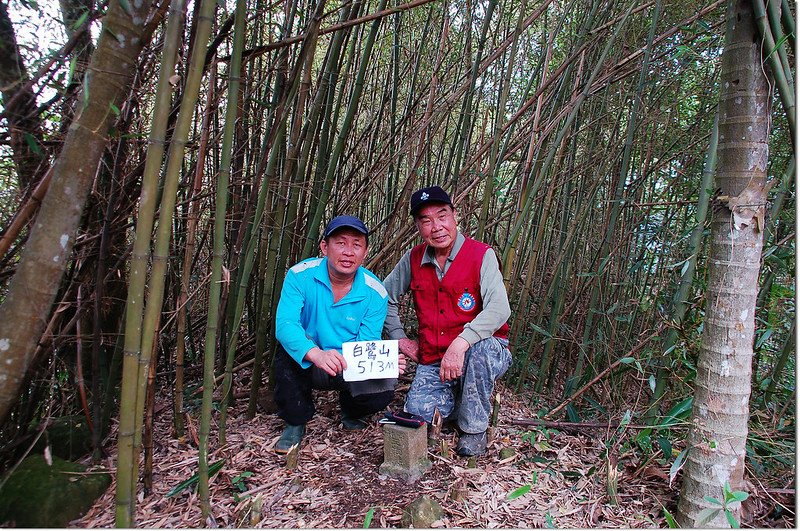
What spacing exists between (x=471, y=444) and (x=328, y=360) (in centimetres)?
71

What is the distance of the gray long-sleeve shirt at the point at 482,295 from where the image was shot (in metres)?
2.12

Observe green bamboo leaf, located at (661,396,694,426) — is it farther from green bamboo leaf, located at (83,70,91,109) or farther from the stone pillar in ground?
green bamboo leaf, located at (83,70,91,109)

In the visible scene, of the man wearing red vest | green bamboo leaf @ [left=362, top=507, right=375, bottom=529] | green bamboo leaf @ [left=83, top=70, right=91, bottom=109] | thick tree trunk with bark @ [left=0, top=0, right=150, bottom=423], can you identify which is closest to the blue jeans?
the man wearing red vest

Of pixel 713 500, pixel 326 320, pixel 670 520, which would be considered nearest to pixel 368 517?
pixel 326 320

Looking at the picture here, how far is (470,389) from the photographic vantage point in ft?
7.04

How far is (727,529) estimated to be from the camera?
154 centimetres

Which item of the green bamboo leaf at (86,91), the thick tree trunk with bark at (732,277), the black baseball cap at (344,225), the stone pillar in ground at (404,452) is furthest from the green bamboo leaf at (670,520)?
the green bamboo leaf at (86,91)

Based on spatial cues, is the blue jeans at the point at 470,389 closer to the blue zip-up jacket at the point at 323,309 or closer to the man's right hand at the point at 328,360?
the blue zip-up jacket at the point at 323,309

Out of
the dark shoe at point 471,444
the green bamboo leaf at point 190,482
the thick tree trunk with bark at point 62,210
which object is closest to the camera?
the thick tree trunk with bark at point 62,210

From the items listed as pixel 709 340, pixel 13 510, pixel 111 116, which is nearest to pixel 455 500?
pixel 709 340

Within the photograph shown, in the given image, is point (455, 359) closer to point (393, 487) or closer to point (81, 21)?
point (393, 487)

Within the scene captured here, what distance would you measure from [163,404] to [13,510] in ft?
3.02

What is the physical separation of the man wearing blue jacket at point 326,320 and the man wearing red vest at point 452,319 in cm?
17

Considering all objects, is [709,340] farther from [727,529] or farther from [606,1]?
[606,1]
